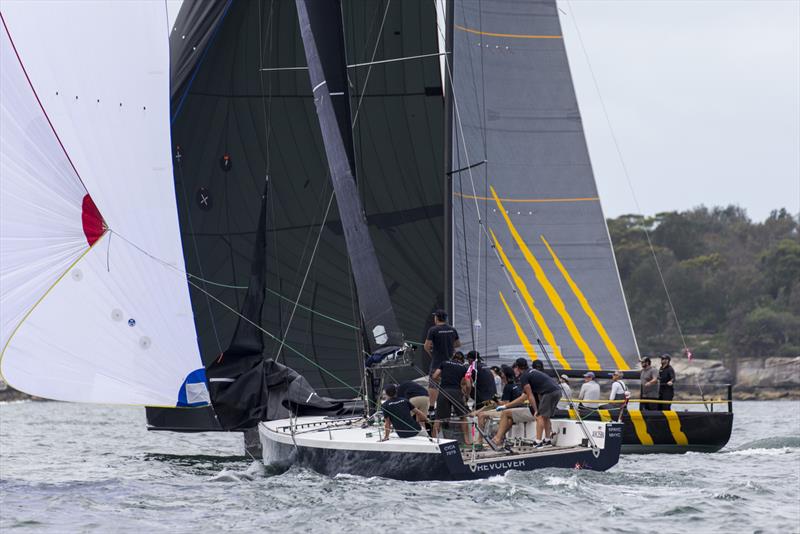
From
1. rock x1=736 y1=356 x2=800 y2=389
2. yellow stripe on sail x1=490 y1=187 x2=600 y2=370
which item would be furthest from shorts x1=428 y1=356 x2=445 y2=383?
rock x1=736 y1=356 x2=800 y2=389

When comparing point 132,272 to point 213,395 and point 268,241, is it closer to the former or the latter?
point 213,395

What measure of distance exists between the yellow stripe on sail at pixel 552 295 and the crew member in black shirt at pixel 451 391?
6968mm

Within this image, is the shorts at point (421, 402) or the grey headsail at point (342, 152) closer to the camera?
the shorts at point (421, 402)

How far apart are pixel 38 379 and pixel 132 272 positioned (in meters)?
1.63

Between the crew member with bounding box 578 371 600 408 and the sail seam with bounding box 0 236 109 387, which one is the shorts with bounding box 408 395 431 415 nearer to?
the sail seam with bounding box 0 236 109 387

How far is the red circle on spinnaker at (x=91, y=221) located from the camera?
14.0 m

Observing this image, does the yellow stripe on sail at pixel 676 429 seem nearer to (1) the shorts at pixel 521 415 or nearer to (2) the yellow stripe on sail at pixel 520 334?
(2) the yellow stripe on sail at pixel 520 334

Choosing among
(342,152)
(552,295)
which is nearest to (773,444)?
(552,295)

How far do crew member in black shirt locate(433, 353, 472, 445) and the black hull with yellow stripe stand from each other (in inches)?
206

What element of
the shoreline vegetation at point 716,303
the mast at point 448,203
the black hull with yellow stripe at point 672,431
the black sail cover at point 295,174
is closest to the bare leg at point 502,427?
the black sail cover at point 295,174

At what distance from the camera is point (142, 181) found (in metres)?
15.0

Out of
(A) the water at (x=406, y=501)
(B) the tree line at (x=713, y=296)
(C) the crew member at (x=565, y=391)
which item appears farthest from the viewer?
(B) the tree line at (x=713, y=296)

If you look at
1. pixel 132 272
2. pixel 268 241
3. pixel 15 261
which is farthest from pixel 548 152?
pixel 15 261

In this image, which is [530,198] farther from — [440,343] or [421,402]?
[421,402]
